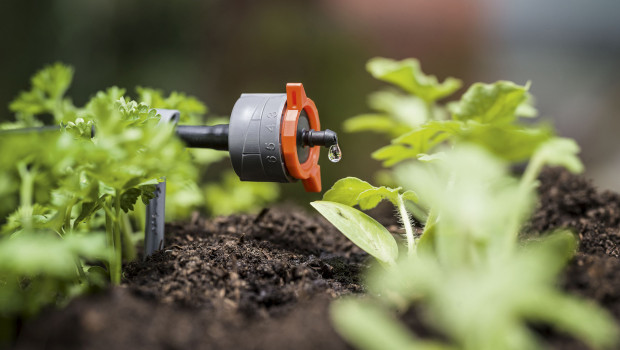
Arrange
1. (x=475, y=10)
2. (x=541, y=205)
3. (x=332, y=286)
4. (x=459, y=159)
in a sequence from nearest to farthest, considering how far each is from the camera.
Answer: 1. (x=459, y=159)
2. (x=332, y=286)
3. (x=541, y=205)
4. (x=475, y=10)

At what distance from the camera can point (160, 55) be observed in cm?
218

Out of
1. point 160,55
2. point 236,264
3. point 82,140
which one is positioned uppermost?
point 160,55

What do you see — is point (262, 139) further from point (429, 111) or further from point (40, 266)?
point (429, 111)

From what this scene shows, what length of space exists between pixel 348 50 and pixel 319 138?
Answer: 163 cm

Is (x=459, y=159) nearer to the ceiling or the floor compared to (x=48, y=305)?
nearer to the ceiling

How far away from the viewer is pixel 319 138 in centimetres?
75

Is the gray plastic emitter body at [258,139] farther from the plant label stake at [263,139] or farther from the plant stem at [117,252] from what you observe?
the plant stem at [117,252]

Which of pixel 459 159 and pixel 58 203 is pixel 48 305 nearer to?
pixel 58 203

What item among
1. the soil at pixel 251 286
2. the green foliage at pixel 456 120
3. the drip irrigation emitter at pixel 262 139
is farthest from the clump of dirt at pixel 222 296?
the green foliage at pixel 456 120

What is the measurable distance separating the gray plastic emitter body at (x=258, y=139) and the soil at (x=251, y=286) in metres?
0.12

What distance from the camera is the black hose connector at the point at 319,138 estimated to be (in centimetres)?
74

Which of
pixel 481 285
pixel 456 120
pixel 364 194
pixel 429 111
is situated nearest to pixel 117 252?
pixel 364 194

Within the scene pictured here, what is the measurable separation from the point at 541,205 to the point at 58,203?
0.89 meters

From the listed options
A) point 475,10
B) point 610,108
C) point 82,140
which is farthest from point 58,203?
point 610,108
